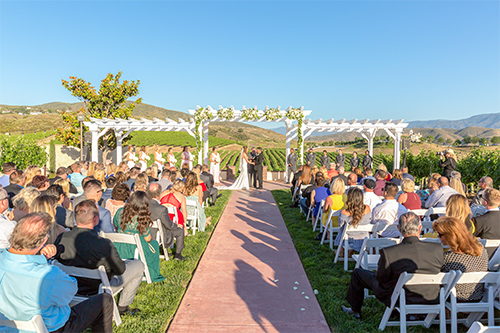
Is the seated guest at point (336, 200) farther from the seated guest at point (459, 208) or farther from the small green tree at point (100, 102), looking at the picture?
the small green tree at point (100, 102)

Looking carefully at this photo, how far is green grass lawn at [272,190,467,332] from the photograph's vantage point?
3.41 metres

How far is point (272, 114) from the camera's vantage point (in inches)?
592

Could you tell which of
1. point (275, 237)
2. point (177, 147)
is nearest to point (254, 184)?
point (275, 237)

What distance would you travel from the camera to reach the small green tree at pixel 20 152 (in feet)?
59.0

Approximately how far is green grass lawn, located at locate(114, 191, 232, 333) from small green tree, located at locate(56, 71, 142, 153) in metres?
15.7

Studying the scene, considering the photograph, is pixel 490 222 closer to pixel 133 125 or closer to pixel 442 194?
pixel 442 194

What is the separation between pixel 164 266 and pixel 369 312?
280 centimetres

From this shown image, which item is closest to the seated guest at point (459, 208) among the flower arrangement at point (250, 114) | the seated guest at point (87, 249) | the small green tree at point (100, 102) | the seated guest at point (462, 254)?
the seated guest at point (462, 254)

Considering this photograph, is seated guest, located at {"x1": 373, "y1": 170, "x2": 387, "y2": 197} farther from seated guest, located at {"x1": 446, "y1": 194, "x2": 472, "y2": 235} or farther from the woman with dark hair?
the woman with dark hair

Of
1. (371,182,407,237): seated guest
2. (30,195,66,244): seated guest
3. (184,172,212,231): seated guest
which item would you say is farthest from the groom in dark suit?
(30,195,66,244): seated guest

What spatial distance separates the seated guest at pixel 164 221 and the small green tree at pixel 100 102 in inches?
619

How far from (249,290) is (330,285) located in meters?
1.03

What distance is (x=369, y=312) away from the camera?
12.2ft

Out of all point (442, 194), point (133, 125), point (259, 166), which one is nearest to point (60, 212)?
point (442, 194)
